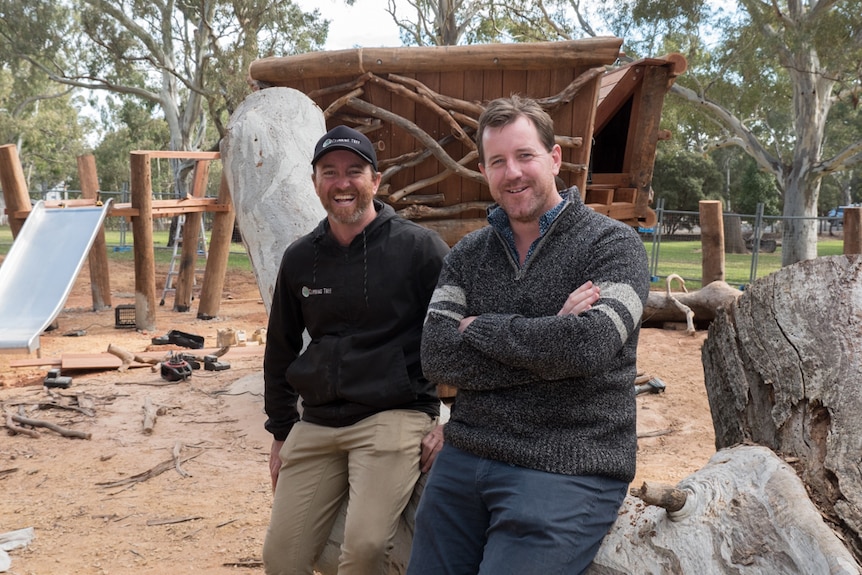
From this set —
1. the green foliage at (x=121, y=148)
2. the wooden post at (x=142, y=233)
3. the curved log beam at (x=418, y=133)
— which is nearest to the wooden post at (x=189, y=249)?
the wooden post at (x=142, y=233)

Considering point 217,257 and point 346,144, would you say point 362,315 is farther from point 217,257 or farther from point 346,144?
point 217,257

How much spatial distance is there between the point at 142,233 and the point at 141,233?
13 millimetres

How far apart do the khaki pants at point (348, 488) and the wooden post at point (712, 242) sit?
9764 millimetres

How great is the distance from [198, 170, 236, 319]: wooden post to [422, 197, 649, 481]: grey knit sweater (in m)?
9.12

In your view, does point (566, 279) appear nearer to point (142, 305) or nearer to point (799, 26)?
point (142, 305)

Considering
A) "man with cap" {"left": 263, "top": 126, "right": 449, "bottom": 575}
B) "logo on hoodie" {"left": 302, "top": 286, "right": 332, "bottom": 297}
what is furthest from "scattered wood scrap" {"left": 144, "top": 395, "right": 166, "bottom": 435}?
Result: "logo on hoodie" {"left": 302, "top": 286, "right": 332, "bottom": 297}

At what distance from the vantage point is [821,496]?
6.73 ft

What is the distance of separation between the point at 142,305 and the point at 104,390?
390 cm

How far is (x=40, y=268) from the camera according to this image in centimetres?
902

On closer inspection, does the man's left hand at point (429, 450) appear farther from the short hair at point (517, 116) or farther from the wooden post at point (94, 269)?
the wooden post at point (94, 269)

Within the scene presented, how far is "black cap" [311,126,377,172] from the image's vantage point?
2.75 meters

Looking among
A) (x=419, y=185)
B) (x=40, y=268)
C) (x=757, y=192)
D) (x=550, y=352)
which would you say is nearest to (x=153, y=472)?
(x=419, y=185)

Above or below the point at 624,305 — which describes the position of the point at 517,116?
above

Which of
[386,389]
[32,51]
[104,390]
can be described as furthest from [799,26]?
[32,51]
